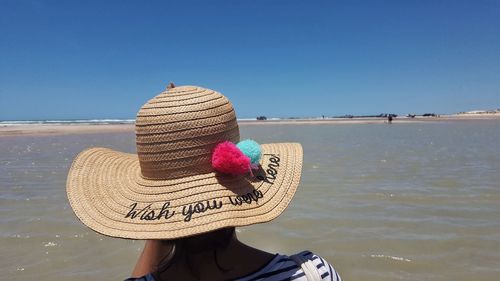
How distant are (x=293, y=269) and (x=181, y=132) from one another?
494mm

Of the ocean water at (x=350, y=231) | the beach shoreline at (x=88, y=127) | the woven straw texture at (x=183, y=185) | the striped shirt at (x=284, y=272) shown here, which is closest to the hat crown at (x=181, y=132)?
the woven straw texture at (x=183, y=185)

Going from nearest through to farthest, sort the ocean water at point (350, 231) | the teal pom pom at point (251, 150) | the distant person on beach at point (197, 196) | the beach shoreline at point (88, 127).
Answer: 1. the distant person on beach at point (197, 196)
2. the teal pom pom at point (251, 150)
3. the ocean water at point (350, 231)
4. the beach shoreline at point (88, 127)

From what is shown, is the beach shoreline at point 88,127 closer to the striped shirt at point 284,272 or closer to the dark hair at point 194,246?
the dark hair at point 194,246

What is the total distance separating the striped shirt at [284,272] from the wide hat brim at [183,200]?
116 mm

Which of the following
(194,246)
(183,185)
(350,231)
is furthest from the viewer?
(350,231)

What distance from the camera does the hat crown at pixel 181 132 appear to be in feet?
3.91

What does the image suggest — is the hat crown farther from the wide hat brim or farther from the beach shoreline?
the beach shoreline

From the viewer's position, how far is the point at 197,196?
1177 mm

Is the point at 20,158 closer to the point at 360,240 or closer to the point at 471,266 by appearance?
the point at 360,240

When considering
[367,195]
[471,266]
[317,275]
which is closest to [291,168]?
[317,275]

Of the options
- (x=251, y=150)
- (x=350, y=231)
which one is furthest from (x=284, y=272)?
(x=350, y=231)

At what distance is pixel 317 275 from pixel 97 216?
0.67 meters

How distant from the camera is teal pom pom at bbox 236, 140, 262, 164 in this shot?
3.95 ft

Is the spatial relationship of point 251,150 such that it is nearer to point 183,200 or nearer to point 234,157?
point 234,157
